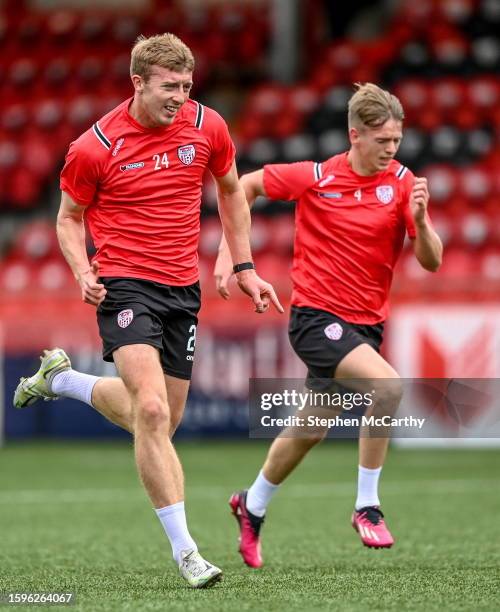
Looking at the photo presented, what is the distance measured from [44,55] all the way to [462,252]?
949 centimetres

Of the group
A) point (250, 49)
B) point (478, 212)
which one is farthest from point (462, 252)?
point (250, 49)

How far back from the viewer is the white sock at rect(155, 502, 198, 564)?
551 cm

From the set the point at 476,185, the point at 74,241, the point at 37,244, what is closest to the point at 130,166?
the point at 74,241

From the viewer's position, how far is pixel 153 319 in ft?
19.2

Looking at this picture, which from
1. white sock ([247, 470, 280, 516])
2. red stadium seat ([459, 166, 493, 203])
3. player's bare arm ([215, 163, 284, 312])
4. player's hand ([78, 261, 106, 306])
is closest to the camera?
player's hand ([78, 261, 106, 306])

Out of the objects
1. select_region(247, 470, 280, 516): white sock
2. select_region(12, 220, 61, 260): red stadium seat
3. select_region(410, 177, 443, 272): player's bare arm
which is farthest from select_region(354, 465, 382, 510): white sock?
select_region(12, 220, 61, 260): red stadium seat

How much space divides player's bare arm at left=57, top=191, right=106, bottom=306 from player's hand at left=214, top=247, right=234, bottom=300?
2.32 ft

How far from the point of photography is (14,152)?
19.7 metres

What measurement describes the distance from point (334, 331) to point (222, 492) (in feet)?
13.7

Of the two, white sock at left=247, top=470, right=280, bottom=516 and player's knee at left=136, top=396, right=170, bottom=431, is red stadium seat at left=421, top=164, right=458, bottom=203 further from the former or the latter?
player's knee at left=136, top=396, right=170, bottom=431

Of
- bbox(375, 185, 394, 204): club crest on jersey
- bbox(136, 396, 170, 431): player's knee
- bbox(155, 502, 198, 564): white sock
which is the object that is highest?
bbox(375, 185, 394, 204): club crest on jersey

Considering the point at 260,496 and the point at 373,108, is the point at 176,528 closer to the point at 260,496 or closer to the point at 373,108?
the point at 260,496

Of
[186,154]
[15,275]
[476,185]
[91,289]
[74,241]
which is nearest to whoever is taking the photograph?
[91,289]

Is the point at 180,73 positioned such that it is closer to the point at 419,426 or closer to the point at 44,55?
the point at 419,426
